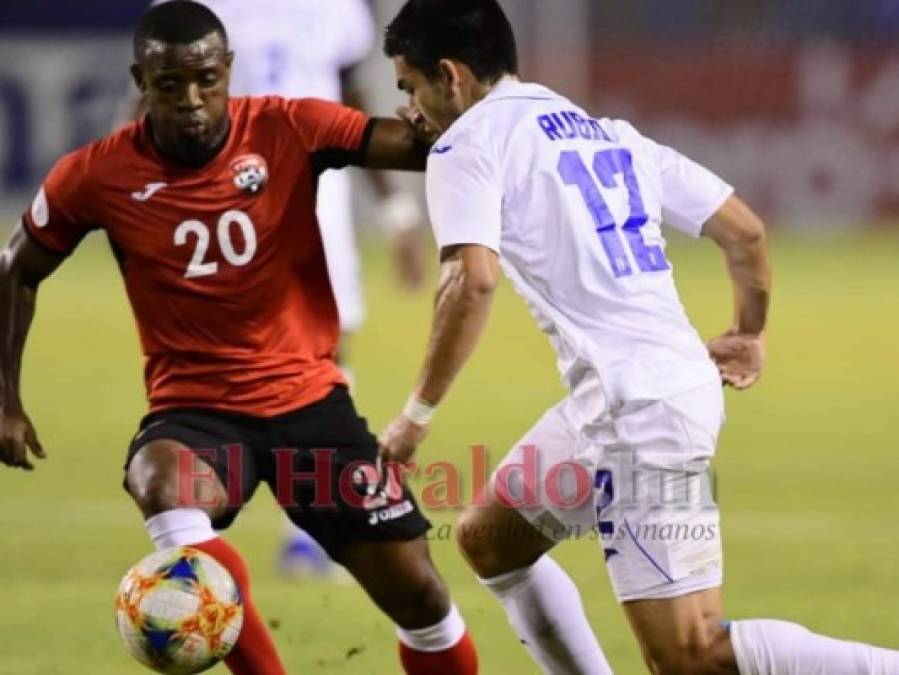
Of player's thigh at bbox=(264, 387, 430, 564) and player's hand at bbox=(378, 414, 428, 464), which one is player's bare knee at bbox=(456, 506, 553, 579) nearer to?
player's thigh at bbox=(264, 387, 430, 564)

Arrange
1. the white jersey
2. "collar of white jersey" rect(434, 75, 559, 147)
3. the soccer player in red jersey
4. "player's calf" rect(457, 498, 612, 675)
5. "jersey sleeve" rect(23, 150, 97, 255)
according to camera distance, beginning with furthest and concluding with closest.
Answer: "jersey sleeve" rect(23, 150, 97, 255) < the soccer player in red jersey < "player's calf" rect(457, 498, 612, 675) < "collar of white jersey" rect(434, 75, 559, 147) < the white jersey

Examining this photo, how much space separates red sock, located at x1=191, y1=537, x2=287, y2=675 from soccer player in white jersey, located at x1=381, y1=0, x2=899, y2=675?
2.34ft

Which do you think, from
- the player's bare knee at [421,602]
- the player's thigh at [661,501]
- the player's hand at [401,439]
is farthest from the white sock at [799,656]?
the player's bare knee at [421,602]

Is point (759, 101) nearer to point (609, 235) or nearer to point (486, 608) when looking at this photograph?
point (486, 608)

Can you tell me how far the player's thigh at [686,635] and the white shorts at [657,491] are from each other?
3 cm

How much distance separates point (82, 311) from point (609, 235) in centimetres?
1387

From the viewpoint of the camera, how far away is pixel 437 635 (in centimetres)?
A: 590

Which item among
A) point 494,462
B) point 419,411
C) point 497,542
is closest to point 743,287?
point 497,542

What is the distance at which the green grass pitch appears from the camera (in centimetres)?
729

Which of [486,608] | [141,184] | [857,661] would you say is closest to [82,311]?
[486,608]

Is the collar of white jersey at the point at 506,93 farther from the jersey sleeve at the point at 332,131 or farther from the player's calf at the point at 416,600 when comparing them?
the player's calf at the point at 416,600

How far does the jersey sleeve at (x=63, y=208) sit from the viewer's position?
5891 millimetres

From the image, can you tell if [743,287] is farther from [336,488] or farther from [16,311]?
[16,311]

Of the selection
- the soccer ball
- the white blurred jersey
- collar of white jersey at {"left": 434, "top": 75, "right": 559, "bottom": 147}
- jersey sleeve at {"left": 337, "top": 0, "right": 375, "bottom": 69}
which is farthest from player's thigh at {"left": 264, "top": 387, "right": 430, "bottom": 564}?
jersey sleeve at {"left": 337, "top": 0, "right": 375, "bottom": 69}
